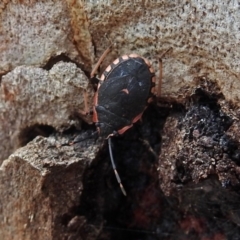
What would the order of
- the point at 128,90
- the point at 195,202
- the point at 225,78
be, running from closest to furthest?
the point at 225,78, the point at 195,202, the point at 128,90

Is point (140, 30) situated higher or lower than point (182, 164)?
higher

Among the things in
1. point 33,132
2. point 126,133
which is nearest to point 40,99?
point 33,132

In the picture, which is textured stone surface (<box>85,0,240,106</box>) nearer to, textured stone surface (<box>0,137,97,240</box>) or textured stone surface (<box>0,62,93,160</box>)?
textured stone surface (<box>0,62,93,160</box>)

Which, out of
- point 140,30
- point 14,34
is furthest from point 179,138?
point 14,34

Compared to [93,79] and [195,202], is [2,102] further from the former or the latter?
[195,202]

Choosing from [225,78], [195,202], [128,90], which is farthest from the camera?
[128,90]

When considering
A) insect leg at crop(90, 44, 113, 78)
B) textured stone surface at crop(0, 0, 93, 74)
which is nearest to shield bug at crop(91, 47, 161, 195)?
insect leg at crop(90, 44, 113, 78)

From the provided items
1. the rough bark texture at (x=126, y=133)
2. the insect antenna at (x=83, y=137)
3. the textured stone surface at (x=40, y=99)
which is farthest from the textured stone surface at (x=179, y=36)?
the insect antenna at (x=83, y=137)
